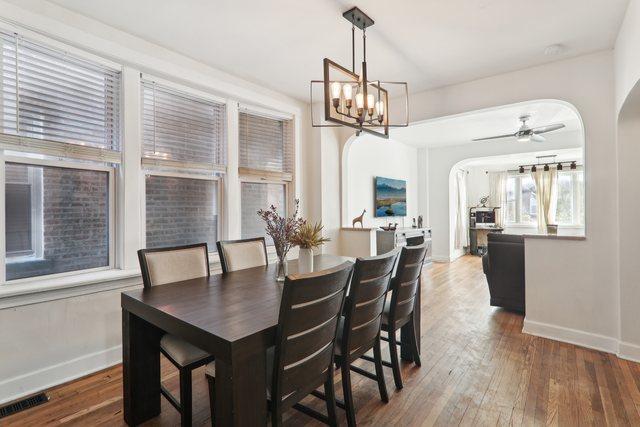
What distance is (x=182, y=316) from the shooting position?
5.05 feet

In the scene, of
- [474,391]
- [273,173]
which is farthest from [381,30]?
[474,391]

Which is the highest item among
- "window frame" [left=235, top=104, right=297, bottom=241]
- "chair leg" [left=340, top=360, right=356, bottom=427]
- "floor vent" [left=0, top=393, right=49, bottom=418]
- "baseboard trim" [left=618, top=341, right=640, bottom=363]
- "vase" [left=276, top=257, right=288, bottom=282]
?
"window frame" [left=235, top=104, right=297, bottom=241]

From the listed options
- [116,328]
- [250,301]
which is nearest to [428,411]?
[250,301]

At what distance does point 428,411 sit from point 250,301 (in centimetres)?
132

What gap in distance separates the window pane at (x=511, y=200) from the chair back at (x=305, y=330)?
29.5 ft

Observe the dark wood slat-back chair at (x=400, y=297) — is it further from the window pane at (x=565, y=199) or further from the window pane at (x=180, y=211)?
the window pane at (x=565, y=199)

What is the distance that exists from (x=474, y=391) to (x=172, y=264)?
2294mm

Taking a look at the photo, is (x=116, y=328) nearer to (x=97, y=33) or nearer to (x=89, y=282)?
(x=89, y=282)

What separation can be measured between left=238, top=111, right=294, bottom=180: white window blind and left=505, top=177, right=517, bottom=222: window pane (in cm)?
735

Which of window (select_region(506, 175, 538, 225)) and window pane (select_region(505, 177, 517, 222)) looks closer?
window (select_region(506, 175, 538, 225))

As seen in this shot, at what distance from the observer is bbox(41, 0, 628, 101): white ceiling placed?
2.35 metres

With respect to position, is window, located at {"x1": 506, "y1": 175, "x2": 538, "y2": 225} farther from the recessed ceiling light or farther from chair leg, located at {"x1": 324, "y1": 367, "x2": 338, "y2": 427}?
chair leg, located at {"x1": 324, "y1": 367, "x2": 338, "y2": 427}

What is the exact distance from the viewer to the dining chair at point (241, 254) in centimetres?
270

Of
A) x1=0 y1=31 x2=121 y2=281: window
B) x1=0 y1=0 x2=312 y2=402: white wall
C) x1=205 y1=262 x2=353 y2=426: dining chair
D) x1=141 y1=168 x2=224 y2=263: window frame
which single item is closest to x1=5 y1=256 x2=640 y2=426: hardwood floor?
x1=0 y1=0 x2=312 y2=402: white wall
